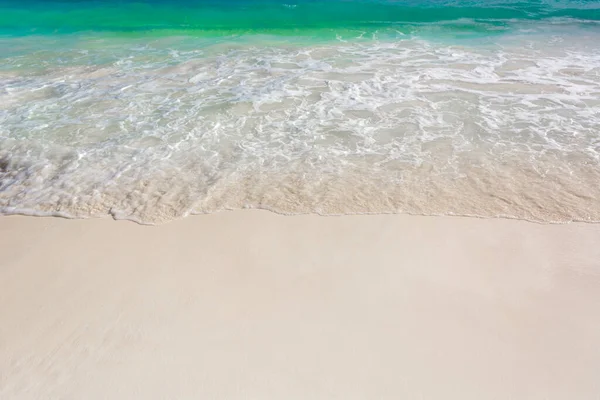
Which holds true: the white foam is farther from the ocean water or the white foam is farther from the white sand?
the white sand

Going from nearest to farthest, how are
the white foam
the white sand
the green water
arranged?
the white sand < the white foam < the green water

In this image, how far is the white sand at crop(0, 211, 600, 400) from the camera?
245cm

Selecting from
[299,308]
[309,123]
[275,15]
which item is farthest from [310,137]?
[275,15]

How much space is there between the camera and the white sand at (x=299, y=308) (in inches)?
96.6

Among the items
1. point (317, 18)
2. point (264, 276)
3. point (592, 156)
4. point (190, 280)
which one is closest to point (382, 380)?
point (264, 276)

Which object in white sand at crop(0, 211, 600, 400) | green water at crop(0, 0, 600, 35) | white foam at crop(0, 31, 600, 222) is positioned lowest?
white sand at crop(0, 211, 600, 400)

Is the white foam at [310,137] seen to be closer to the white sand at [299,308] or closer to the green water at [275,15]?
the white sand at [299,308]

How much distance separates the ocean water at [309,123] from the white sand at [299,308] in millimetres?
327

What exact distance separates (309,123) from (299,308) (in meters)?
3.11

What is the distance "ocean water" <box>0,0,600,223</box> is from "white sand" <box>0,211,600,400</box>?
1.07ft

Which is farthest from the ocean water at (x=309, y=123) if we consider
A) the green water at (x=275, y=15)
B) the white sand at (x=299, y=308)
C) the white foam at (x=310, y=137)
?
the green water at (x=275, y=15)

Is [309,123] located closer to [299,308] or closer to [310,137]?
[310,137]

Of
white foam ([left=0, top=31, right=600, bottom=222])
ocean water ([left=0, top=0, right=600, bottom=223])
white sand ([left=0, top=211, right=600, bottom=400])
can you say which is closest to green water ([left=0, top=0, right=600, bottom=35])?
ocean water ([left=0, top=0, right=600, bottom=223])

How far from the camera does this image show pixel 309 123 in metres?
5.56
